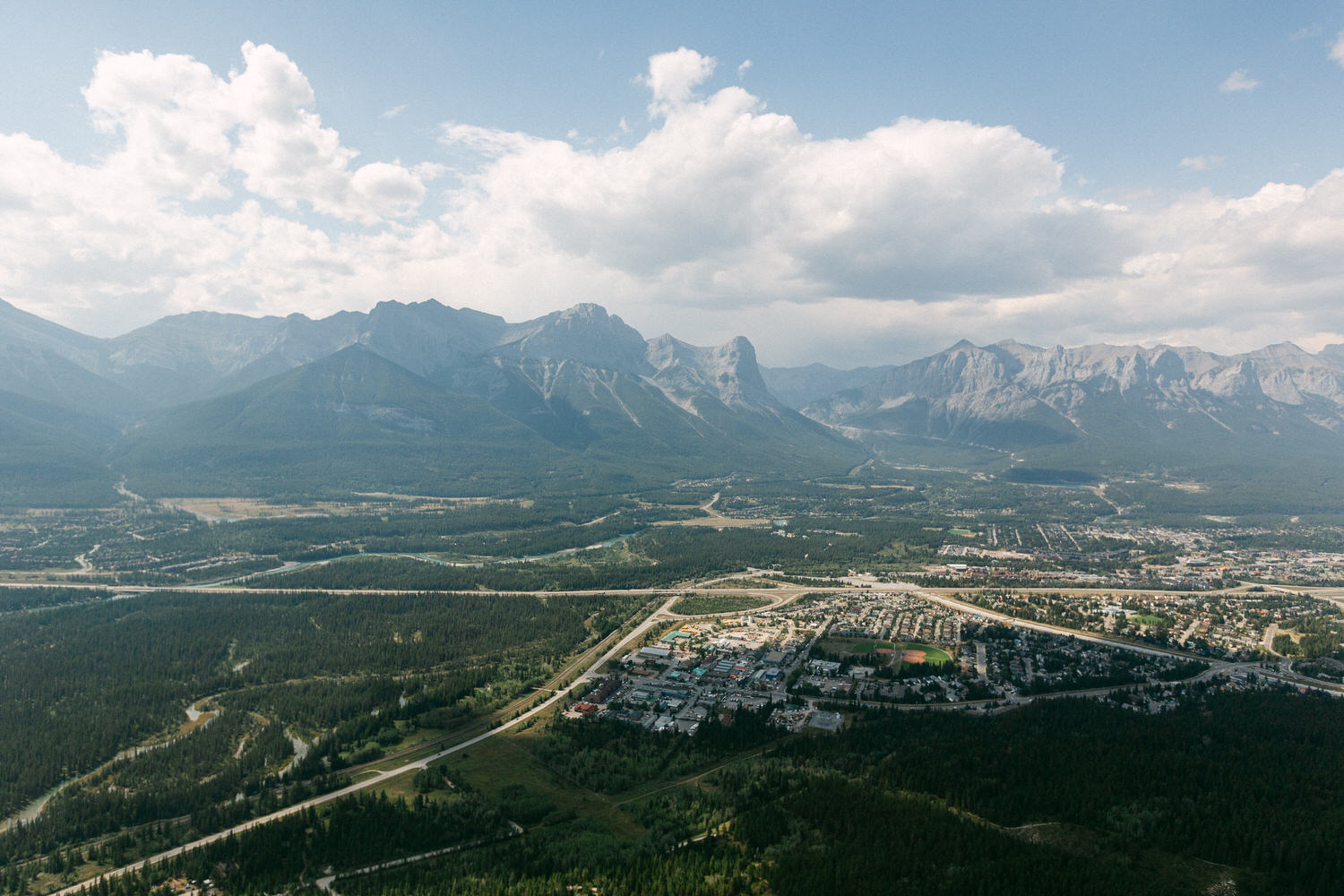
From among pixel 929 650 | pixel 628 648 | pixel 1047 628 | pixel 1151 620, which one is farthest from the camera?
pixel 1151 620

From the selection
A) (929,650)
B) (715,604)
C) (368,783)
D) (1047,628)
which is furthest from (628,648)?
(1047,628)

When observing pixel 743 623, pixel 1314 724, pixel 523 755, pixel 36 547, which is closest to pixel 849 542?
pixel 743 623

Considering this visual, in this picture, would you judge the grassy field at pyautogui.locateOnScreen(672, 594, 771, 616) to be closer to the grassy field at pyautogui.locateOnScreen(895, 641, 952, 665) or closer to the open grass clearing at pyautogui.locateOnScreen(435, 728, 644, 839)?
the grassy field at pyautogui.locateOnScreen(895, 641, 952, 665)

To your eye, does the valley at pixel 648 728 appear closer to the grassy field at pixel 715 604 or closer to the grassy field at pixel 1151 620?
the grassy field at pixel 1151 620

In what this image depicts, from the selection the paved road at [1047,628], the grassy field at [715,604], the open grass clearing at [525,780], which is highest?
the grassy field at [715,604]

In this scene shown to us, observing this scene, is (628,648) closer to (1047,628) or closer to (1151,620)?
(1047,628)

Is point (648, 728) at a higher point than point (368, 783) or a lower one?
higher

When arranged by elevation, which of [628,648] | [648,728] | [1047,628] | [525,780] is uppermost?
[628,648]

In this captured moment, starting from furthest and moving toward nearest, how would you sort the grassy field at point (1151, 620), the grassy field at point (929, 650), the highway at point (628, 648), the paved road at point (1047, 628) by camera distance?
the grassy field at point (1151, 620) → the paved road at point (1047, 628) → the grassy field at point (929, 650) → the highway at point (628, 648)

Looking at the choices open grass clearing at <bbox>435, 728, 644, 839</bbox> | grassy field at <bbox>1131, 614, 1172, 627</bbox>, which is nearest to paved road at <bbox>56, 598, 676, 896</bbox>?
open grass clearing at <bbox>435, 728, 644, 839</bbox>

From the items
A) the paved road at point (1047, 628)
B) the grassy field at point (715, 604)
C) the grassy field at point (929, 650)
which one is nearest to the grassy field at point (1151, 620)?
the paved road at point (1047, 628)

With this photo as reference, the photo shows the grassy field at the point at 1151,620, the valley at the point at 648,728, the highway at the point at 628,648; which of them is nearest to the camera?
the valley at the point at 648,728

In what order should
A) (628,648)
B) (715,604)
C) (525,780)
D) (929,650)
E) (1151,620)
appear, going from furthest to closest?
(715,604) → (1151,620) → (929,650) → (628,648) → (525,780)
